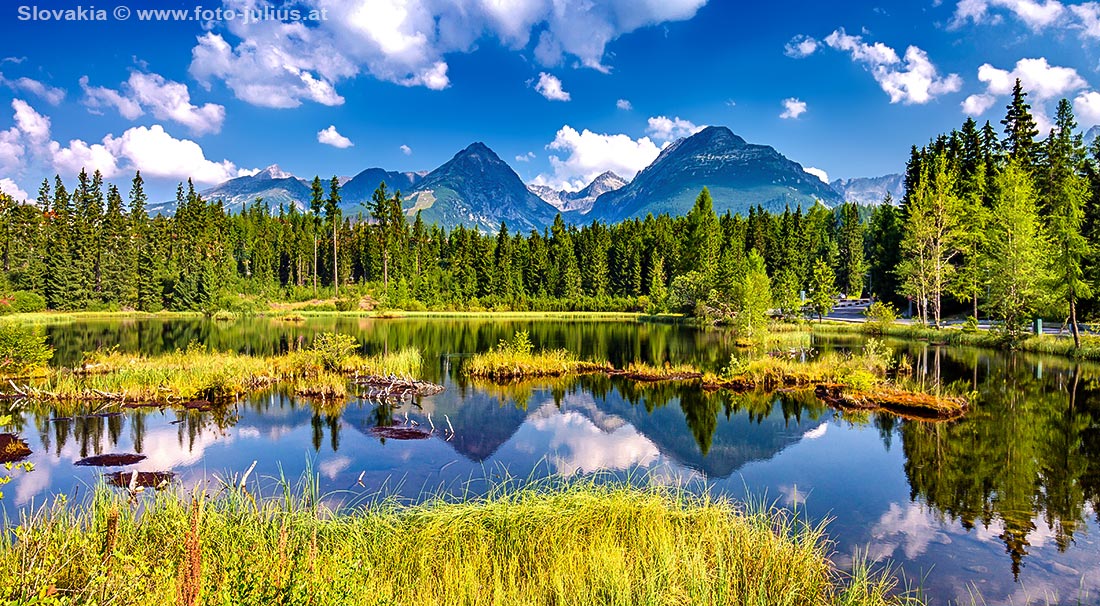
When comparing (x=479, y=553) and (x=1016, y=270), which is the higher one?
(x=1016, y=270)

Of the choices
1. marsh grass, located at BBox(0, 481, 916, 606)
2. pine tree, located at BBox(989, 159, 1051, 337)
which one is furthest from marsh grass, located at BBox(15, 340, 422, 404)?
pine tree, located at BBox(989, 159, 1051, 337)

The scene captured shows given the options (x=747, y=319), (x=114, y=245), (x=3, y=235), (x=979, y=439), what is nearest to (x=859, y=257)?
(x=747, y=319)

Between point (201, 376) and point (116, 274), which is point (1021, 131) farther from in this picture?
point (116, 274)

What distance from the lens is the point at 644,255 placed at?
100 metres

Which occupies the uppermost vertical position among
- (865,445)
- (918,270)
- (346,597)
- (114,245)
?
(114,245)

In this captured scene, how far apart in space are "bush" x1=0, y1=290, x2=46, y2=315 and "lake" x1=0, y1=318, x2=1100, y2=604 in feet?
207

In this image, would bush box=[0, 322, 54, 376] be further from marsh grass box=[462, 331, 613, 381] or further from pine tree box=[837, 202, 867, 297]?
pine tree box=[837, 202, 867, 297]

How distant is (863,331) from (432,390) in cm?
4197

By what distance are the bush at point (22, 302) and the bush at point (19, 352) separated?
5191 cm

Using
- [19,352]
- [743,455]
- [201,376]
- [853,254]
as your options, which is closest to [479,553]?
[743,455]

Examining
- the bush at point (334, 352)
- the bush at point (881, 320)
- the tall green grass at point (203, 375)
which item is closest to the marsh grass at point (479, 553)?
the tall green grass at point (203, 375)

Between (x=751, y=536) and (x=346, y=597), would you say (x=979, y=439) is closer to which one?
(x=751, y=536)

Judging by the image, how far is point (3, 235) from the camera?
76000mm

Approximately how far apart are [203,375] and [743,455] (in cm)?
2121
